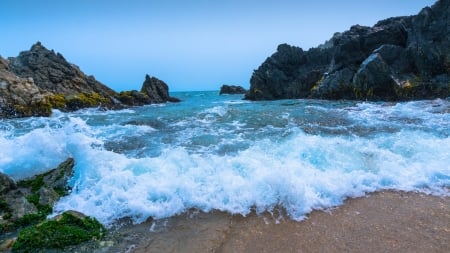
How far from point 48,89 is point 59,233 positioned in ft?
134

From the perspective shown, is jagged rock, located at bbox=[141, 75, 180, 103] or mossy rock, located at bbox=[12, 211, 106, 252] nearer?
mossy rock, located at bbox=[12, 211, 106, 252]

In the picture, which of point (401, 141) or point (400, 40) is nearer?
point (401, 141)

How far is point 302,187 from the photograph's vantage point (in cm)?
742

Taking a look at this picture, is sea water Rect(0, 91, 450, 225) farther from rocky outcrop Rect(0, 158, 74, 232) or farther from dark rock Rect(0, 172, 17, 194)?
dark rock Rect(0, 172, 17, 194)

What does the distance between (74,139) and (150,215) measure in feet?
18.4

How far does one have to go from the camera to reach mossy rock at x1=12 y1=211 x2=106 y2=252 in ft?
17.6

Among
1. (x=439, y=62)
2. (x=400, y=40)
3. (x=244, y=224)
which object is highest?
(x=400, y=40)

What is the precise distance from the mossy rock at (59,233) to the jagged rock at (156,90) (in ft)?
167

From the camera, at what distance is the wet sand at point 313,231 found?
5.29 m

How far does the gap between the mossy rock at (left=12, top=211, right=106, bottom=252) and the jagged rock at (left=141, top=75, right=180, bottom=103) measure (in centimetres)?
5100

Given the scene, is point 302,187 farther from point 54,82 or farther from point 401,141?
point 54,82

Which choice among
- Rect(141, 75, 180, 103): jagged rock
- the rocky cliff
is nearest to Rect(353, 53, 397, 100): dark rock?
the rocky cliff

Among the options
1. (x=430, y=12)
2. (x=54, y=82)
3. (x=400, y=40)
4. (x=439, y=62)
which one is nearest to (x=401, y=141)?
(x=439, y=62)

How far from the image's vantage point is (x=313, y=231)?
5.85 metres
